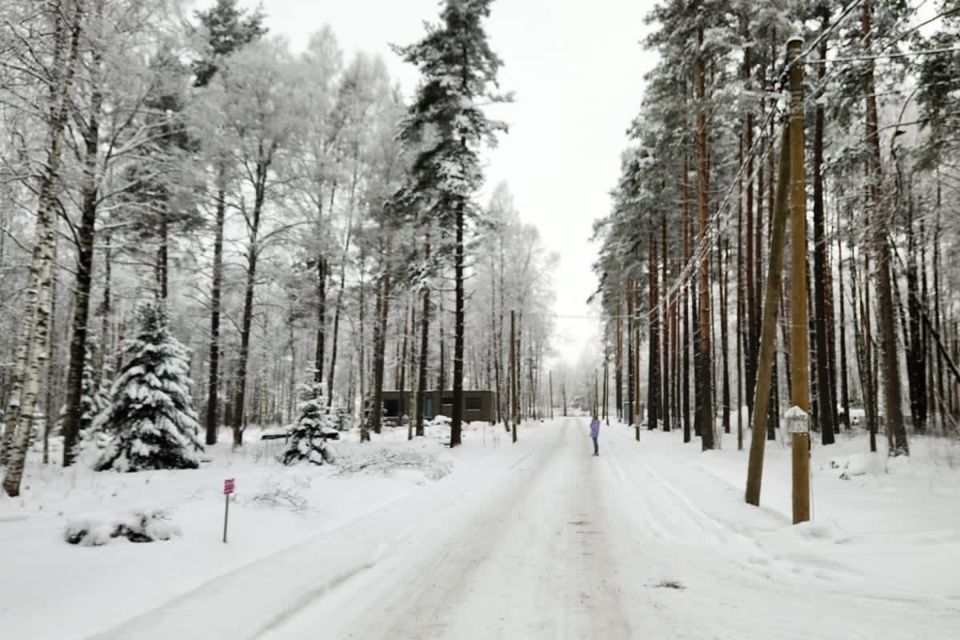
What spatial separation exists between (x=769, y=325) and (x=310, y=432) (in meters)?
11.1

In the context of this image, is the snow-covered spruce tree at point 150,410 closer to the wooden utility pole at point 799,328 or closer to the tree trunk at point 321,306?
the tree trunk at point 321,306

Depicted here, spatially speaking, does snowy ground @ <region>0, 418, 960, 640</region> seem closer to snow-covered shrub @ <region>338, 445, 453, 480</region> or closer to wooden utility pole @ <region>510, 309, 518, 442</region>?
snow-covered shrub @ <region>338, 445, 453, 480</region>

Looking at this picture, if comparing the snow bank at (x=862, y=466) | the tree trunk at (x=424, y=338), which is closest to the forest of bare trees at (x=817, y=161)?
the snow bank at (x=862, y=466)

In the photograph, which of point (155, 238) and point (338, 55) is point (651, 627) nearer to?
point (155, 238)

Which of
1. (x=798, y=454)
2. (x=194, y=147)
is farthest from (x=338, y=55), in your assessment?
(x=798, y=454)

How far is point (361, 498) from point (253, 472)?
3.72 metres

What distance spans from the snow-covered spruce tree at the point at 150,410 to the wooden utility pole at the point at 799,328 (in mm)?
13099

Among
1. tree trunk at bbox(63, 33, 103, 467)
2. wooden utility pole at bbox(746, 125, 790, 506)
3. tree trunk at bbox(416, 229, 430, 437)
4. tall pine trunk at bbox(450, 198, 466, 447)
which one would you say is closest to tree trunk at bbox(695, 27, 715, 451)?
wooden utility pole at bbox(746, 125, 790, 506)

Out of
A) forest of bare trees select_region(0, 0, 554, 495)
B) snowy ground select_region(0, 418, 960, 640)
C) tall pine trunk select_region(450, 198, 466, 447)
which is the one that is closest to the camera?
snowy ground select_region(0, 418, 960, 640)

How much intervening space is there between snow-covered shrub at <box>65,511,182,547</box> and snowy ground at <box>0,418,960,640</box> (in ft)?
0.46

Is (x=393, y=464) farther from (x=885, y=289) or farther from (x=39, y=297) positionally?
(x=885, y=289)

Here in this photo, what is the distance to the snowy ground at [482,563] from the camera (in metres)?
4.39

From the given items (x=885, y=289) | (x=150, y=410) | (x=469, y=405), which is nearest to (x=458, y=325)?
(x=150, y=410)

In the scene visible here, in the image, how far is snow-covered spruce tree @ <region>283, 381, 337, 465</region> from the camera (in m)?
13.7
